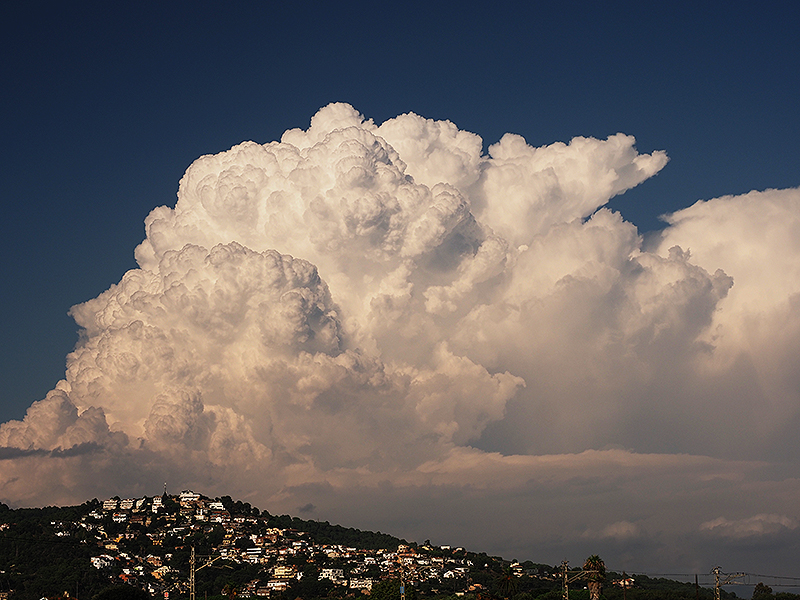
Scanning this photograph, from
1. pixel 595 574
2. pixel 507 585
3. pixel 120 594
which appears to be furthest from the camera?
pixel 507 585

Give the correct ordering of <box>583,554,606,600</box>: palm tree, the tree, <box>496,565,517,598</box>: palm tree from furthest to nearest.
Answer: <box>496,565,517,598</box>: palm tree → <box>583,554,606,600</box>: palm tree → the tree

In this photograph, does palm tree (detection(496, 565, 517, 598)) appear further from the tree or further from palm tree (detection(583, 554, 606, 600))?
the tree

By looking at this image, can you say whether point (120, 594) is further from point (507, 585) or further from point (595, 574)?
point (507, 585)

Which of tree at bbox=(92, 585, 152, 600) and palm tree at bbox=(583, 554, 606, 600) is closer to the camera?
tree at bbox=(92, 585, 152, 600)

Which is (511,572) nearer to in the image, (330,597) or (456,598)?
(456,598)

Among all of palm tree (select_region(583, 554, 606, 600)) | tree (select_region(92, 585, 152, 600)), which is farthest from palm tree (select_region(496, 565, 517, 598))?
tree (select_region(92, 585, 152, 600))

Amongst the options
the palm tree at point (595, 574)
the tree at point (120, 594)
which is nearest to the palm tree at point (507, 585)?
the palm tree at point (595, 574)

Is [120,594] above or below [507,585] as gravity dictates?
above

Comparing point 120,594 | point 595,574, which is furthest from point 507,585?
point 120,594

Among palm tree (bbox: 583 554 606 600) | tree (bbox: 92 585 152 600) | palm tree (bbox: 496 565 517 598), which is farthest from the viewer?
palm tree (bbox: 496 565 517 598)

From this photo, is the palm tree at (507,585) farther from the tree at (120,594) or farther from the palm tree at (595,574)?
the tree at (120,594)
